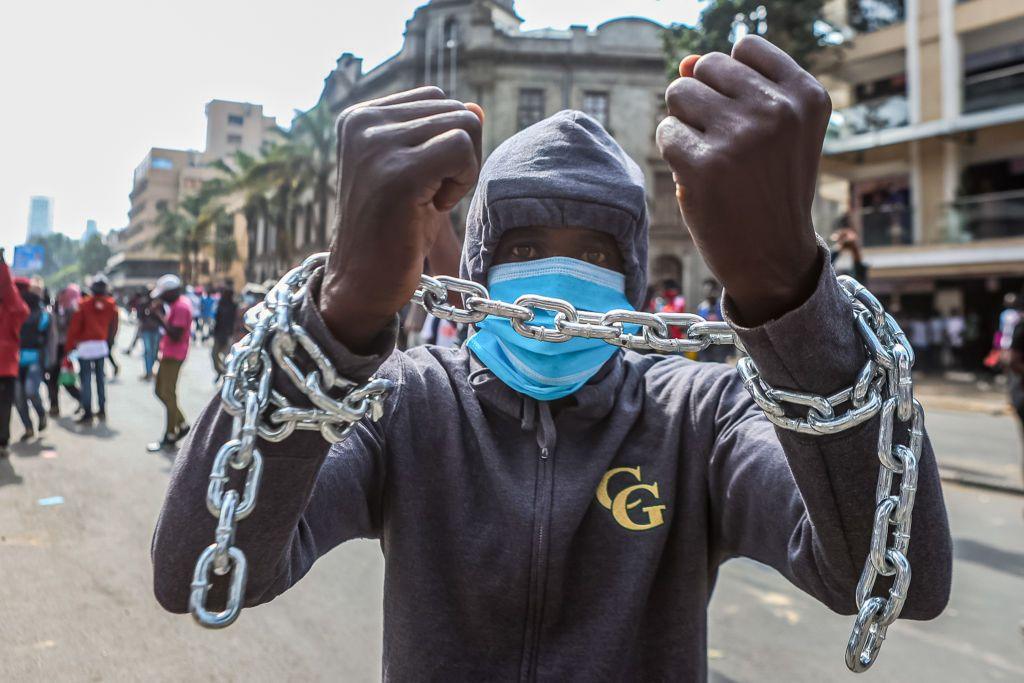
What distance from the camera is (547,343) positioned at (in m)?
1.42

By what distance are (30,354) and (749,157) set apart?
29.5 feet

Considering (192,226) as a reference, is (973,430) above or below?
below

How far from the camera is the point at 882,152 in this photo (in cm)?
2077

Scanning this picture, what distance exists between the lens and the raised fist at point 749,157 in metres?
0.76

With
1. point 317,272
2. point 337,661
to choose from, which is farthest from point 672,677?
point 337,661

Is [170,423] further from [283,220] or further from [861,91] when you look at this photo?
[283,220]

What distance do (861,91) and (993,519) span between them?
775 inches

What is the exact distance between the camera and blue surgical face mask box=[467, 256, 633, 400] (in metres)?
1.41

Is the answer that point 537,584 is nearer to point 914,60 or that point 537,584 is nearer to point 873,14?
point 914,60

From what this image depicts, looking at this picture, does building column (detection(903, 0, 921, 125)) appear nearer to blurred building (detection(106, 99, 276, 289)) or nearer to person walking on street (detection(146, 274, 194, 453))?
person walking on street (detection(146, 274, 194, 453))

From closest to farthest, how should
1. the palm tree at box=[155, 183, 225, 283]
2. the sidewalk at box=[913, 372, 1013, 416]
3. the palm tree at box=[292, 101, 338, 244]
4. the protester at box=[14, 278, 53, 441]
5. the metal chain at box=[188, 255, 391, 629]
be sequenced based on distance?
1. the metal chain at box=[188, 255, 391, 629]
2. the protester at box=[14, 278, 53, 441]
3. the sidewalk at box=[913, 372, 1013, 416]
4. the palm tree at box=[292, 101, 338, 244]
5. the palm tree at box=[155, 183, 225, 283]

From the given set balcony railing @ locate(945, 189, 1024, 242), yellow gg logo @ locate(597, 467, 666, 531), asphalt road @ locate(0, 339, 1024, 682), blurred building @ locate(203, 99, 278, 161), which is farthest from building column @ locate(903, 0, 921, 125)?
blurred building @ locate(203, 99, 278, 161)

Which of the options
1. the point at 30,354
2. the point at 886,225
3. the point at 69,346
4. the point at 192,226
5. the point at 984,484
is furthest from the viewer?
the point at 192,226

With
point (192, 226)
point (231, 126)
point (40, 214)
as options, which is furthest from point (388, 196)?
point (40, 214)
